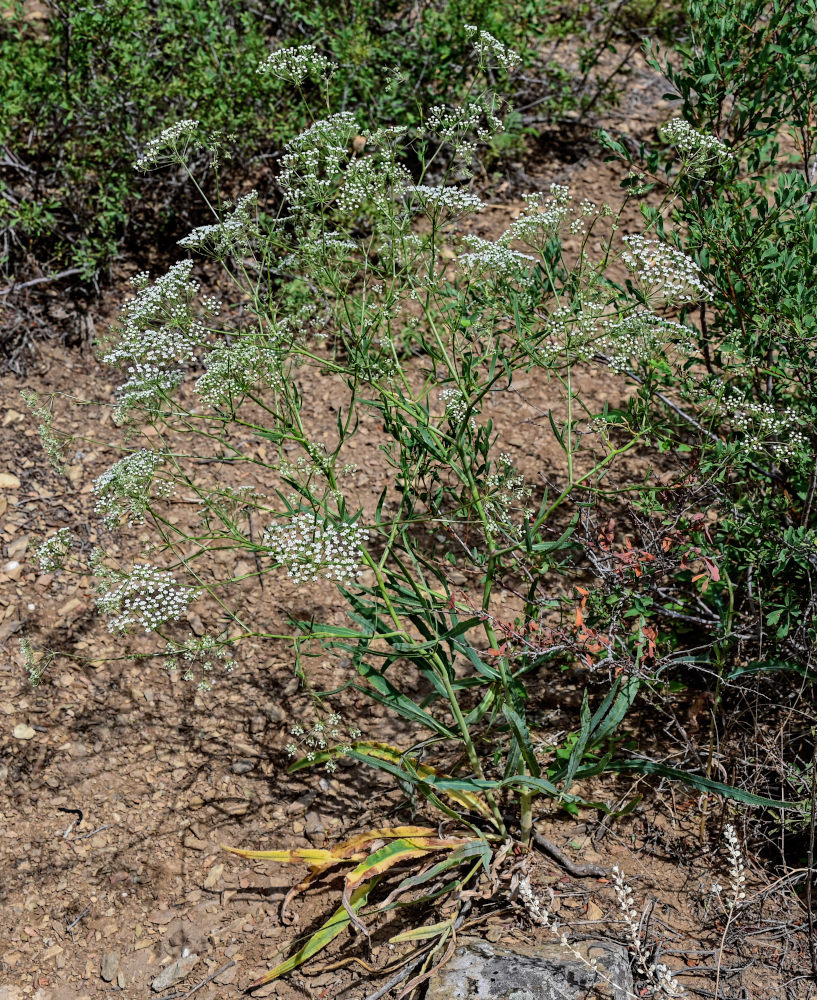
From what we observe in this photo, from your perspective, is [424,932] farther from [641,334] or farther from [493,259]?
[493,259]

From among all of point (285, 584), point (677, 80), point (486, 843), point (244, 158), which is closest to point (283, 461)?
point (486, 843)

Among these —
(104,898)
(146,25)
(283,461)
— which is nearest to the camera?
(283,461)

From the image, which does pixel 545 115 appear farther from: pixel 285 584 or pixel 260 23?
pixel 285 584

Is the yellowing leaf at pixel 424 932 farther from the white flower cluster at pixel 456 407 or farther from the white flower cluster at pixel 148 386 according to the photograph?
the white flower cluster at pixel 148 386

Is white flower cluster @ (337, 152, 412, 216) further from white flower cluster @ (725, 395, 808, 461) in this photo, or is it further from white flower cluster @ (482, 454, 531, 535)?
white flower cluster @ (725, 395, 808, 461)

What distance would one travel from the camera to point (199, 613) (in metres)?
4.29

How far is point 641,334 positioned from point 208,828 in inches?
98.9

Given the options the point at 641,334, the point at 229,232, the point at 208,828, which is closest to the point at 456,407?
the point at 641,334

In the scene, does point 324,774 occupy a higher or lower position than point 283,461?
lower

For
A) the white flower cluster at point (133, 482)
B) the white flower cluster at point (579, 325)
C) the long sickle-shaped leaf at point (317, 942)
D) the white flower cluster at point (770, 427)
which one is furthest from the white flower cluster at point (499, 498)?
the long sickle-shaped leaf at point (317, 942)

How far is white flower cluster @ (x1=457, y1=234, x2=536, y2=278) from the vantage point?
9.15 feet

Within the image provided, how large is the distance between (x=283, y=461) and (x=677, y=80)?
2264mm

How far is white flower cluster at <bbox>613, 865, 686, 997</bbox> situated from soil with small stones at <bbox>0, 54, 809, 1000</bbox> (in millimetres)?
101

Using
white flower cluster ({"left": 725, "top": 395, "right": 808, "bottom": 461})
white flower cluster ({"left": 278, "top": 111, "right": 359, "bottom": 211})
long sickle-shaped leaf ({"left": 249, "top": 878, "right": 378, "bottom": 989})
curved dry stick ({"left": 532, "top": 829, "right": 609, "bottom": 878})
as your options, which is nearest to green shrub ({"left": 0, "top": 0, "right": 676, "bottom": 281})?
white flower cluster ({"left": 278, "top": 111, "right": 359, "bottom": 211})
